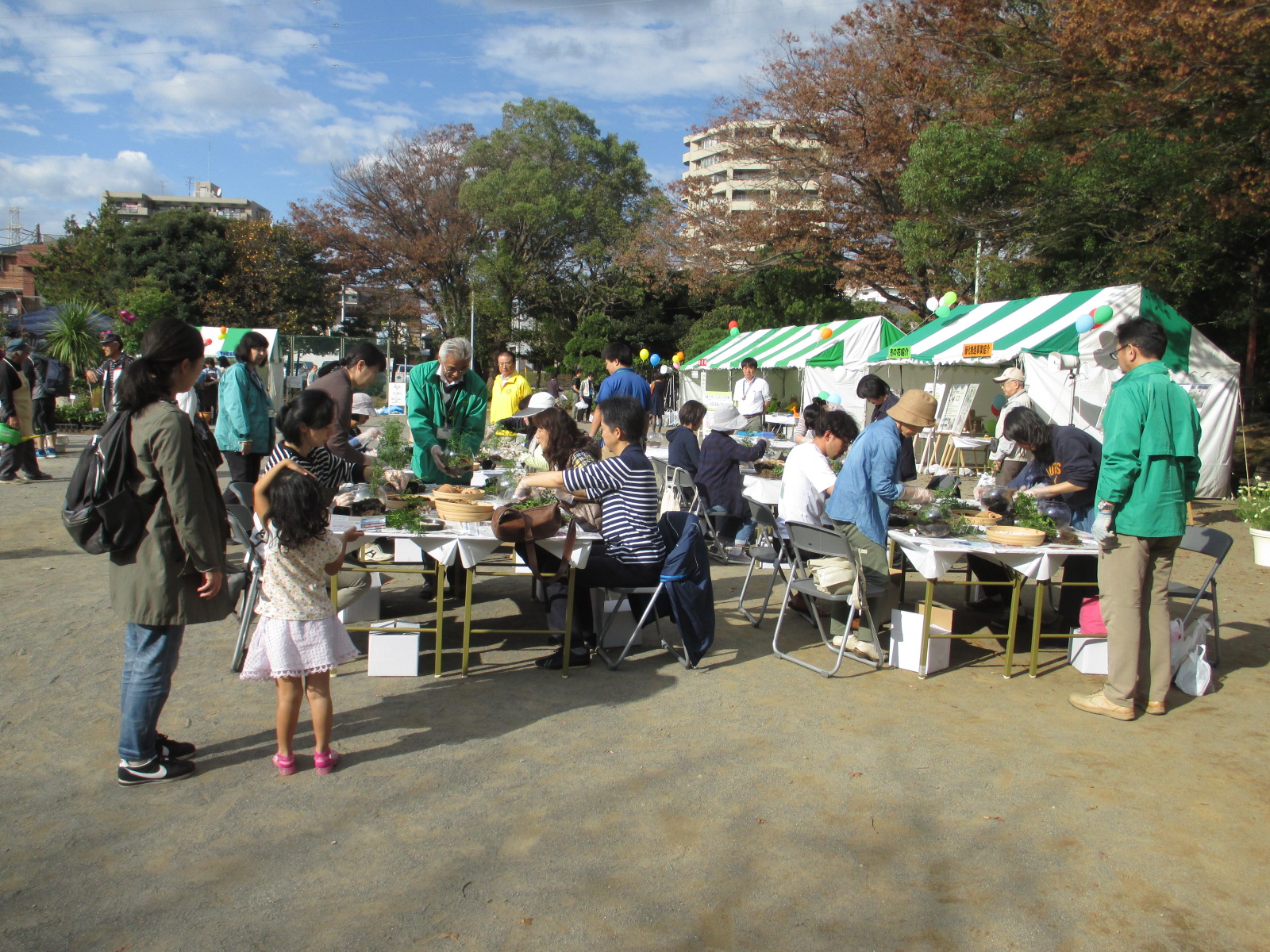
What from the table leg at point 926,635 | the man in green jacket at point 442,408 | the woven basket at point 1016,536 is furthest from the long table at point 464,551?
the woven basket at point 1016,536

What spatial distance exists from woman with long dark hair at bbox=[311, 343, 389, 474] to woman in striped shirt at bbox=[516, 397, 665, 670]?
1.49 m

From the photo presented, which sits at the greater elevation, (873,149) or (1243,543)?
(873,149)

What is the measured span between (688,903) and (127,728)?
82.0 inches

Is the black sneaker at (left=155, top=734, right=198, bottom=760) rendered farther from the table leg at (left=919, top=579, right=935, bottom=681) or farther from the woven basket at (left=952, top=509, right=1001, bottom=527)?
the woven basket at (left=952, top=509, right=1001, bottom=527)

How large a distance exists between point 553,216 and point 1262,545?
2907 centimetres

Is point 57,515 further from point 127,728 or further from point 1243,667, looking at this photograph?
point 1243,667

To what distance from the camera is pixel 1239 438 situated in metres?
14.6

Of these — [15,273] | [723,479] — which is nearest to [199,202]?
[15,273]

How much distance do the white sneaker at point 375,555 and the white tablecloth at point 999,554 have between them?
120 inches

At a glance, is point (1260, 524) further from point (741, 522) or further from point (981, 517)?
point (741, 522)

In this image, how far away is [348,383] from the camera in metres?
5.45

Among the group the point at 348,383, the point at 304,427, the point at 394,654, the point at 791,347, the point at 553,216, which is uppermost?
the point at 553,216

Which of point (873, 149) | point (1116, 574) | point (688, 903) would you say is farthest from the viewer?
point (873, 149)

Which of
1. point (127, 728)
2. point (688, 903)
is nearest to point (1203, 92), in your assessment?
point (688, 903)
